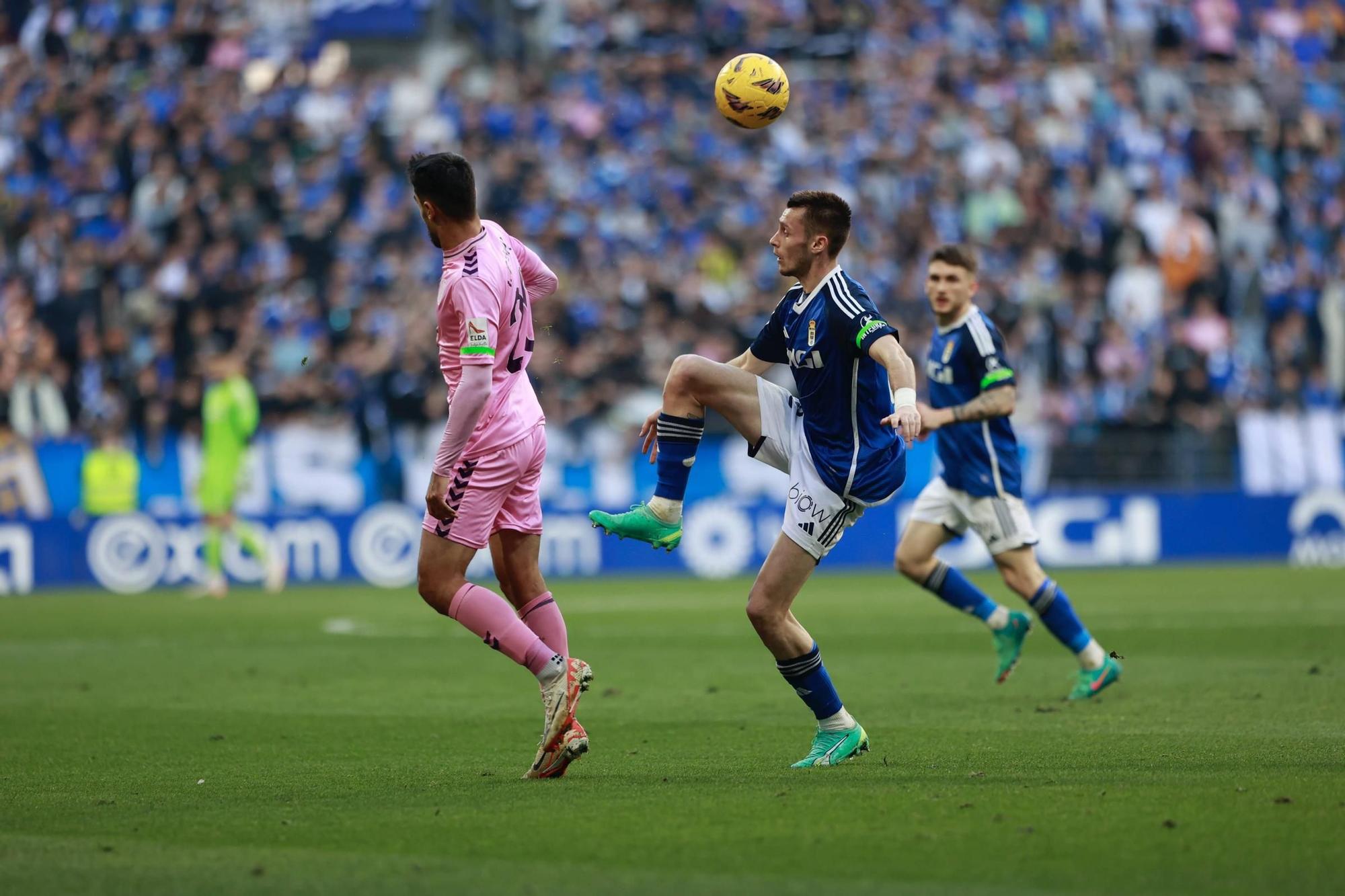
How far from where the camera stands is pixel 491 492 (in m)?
7.55

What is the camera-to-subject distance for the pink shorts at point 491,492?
7477 mm

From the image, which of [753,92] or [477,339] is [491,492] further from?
[753,92]

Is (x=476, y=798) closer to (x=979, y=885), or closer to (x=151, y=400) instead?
(x=979, y=885)

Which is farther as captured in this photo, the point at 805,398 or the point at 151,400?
the point at 151,400

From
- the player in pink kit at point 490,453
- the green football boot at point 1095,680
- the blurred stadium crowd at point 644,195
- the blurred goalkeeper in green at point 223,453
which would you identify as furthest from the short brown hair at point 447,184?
the blurred stadium crowd at point 644,195

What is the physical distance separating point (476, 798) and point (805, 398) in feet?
7.40

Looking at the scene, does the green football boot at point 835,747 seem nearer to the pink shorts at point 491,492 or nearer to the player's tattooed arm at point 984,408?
the pink shorts at point 491,492

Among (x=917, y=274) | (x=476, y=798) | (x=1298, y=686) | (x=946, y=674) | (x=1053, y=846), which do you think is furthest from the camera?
(x=917, y=274)

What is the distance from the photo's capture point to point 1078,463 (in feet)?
76.5

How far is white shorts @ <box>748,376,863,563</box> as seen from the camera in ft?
25.2

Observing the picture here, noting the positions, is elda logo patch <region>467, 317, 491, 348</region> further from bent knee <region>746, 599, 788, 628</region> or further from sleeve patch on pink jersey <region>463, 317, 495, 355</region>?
bent knee <region>746, 599, 788, 628</region>

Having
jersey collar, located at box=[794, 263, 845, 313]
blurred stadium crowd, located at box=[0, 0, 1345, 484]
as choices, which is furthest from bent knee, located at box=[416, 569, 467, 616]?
blurred stadium crowd, located at box=[0, 0, 1345, 484]

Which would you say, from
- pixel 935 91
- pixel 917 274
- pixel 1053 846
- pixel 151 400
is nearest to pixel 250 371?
pixel 151 400

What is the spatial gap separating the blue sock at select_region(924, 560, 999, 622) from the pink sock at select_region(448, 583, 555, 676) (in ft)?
13.7
